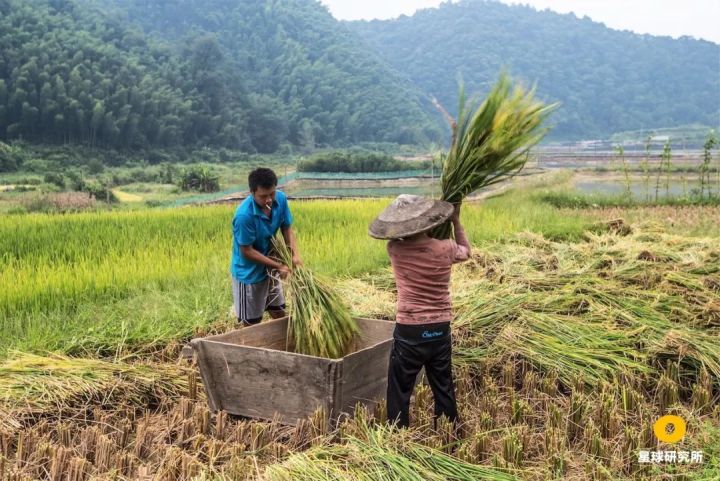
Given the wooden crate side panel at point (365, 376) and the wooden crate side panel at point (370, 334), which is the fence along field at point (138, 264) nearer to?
the wooden crate side panel at point (370, 334)

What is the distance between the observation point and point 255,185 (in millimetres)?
3701

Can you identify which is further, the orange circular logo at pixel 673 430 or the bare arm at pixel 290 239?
the bare arm at pixel 290 239

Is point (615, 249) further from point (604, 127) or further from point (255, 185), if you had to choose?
point (604, 127)

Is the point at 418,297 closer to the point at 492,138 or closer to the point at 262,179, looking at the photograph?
the point at 492,138

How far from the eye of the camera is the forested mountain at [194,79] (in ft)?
90.9

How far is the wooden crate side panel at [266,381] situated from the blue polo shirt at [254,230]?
2.24ft

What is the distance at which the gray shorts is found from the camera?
3988 millimetres

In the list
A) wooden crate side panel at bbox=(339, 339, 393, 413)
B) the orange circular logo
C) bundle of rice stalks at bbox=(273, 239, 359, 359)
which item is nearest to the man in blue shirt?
bundle of rice stalks at bbox=(273, 239, 359, 359)

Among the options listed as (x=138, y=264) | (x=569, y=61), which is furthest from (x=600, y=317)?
(x=569, y=61)

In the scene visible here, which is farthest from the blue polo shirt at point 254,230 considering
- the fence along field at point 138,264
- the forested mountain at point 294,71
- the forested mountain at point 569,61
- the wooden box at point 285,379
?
the forested mountain at point 569,61

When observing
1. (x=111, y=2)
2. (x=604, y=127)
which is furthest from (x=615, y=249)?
(x=604, y=127)

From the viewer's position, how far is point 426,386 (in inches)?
137

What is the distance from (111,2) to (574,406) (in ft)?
206

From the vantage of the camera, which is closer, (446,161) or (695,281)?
(446,161)
